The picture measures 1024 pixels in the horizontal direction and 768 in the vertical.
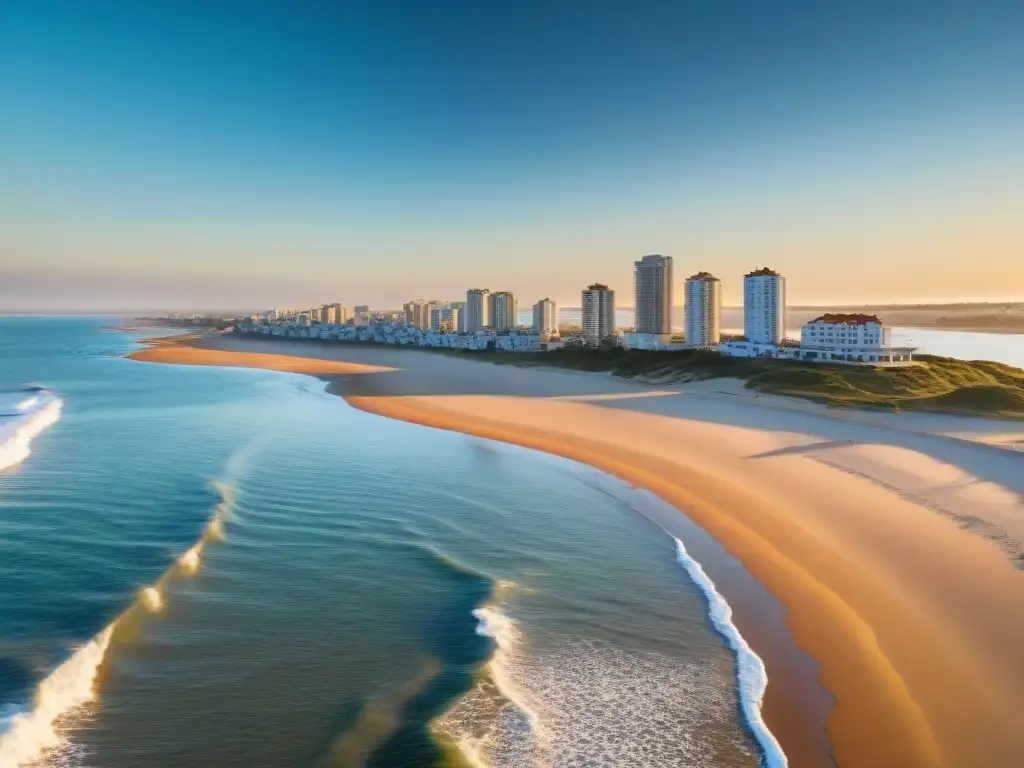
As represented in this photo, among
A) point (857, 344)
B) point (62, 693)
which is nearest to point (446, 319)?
point (857, 344)

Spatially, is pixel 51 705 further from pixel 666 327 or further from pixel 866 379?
pixel 666 327

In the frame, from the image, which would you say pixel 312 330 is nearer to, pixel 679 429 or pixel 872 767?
pixel 679 429

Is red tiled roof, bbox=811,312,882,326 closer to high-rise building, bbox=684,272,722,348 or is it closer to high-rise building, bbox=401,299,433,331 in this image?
high-rise building, bbox=684,272,722,348

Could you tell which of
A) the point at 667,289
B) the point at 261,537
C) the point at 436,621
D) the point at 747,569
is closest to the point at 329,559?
the point at 261,537

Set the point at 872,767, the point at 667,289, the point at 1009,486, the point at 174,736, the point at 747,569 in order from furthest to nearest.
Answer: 1. the point at 667,289
2. the point at 1009,486
3. the point at 747,569
4. the point at 174,736
5. the point at 872,767

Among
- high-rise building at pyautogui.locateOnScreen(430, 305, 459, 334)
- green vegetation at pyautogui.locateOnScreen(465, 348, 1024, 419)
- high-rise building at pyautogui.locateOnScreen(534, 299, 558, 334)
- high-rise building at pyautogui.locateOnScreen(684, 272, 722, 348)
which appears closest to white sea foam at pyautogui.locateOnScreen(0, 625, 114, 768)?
green vegetation at pyautogui.locateOnScreen(465, 348, 1024, 419)

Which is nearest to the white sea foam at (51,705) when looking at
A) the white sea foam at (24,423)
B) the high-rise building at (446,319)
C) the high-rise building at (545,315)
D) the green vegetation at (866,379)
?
the white sea foam at (24,423)
